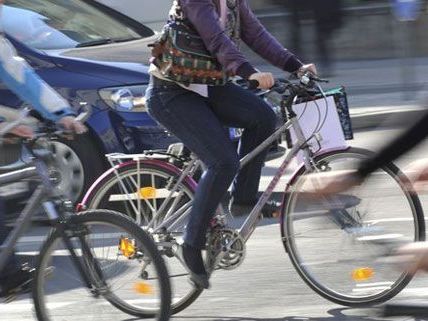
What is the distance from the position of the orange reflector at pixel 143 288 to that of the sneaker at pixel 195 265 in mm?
286

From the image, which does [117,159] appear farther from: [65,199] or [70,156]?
[70,156]

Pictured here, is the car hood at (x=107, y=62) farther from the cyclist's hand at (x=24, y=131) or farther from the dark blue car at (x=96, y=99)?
the cyclist's hand at (x=24, y=131)

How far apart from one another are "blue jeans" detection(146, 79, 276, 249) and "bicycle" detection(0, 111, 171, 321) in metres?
0.45

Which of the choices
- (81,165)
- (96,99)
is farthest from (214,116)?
(81,165)

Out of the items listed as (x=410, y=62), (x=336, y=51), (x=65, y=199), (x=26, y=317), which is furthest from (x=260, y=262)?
(x=336, y=51)

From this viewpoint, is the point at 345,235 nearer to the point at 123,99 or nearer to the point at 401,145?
the point at 401,145

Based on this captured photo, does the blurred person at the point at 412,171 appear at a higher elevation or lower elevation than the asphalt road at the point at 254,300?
higher

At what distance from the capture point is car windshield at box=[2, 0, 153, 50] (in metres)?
8.11

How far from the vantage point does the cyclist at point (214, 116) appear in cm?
487

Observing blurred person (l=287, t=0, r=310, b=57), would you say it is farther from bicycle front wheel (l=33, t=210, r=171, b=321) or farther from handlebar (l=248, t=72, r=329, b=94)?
bicycle front wheel (l=33, t=210, r=171, b=321)

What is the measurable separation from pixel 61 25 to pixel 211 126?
12.7ft

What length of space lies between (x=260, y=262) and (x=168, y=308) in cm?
165

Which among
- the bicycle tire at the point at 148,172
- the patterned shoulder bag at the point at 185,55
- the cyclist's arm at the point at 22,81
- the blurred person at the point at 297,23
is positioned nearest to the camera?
the cyclist's arm at the point at 22,81

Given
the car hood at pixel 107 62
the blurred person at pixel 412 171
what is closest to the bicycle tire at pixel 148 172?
the car hood at pixel 107 62
